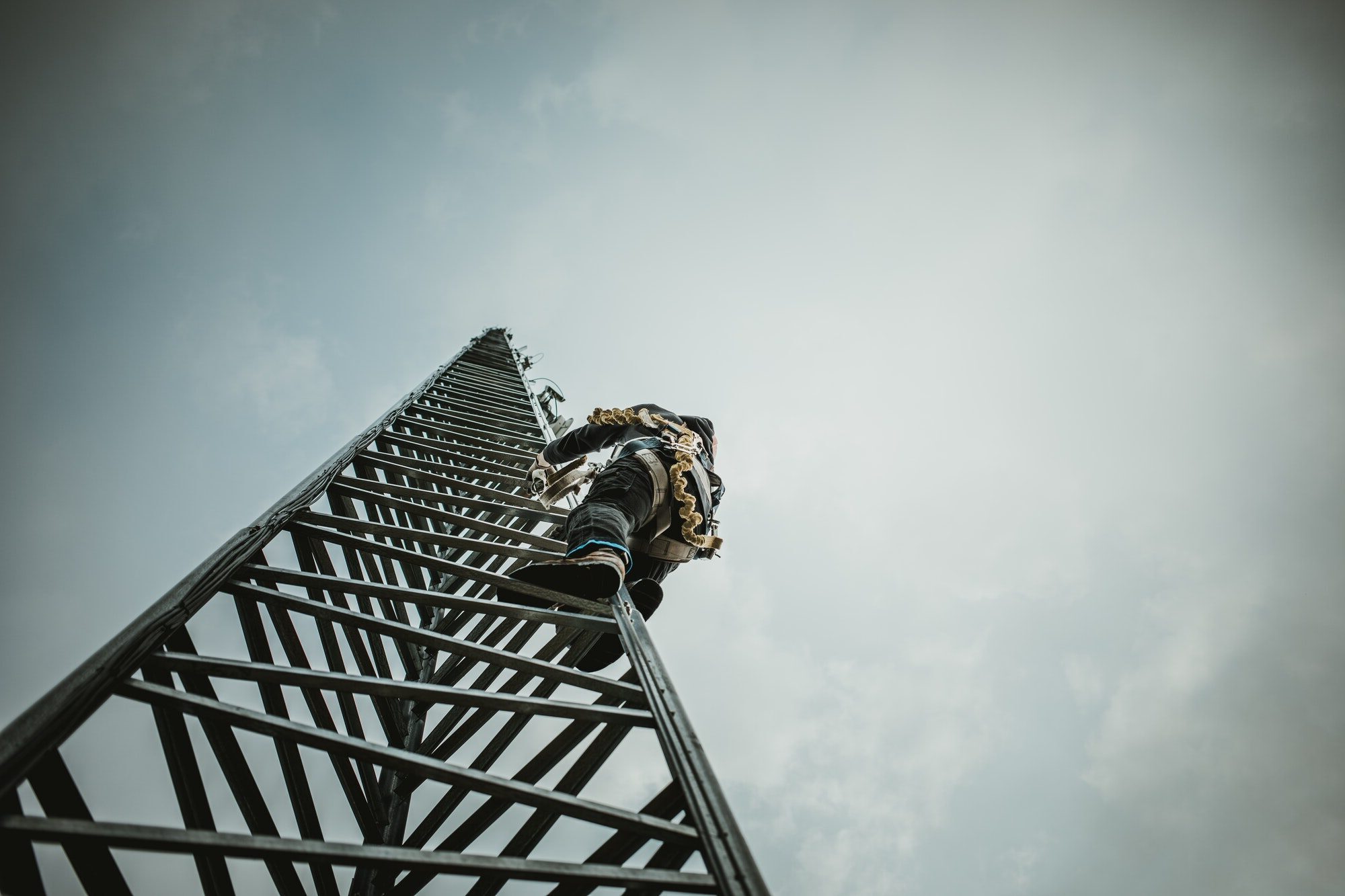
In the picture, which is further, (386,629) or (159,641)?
(386,629)

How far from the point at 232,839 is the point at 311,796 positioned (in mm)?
1121

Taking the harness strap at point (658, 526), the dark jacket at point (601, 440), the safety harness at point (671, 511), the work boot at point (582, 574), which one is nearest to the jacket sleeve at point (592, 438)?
the dark jacket at point (601, 440)

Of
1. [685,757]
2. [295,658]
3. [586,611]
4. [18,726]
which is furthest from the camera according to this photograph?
[586,611]

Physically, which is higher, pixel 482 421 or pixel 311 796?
pixel 482 421

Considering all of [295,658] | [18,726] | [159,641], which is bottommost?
[18,726]

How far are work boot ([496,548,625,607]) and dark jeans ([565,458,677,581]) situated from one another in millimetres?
125

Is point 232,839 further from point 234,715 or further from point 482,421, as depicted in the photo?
point 482,421

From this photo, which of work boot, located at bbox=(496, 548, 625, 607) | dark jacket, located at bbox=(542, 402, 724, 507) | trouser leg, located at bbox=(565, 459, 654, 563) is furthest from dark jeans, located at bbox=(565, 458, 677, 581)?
dark jacket, located at bbox=(542, 402, 724, 507)

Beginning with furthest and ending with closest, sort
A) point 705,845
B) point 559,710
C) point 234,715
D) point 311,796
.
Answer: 1. point 311,796
2. point 559,710
3. point 234,715
4. point 705,845

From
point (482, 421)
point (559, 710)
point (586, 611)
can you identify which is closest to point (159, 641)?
point (559, 710)

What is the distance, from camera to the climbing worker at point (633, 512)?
104 inches

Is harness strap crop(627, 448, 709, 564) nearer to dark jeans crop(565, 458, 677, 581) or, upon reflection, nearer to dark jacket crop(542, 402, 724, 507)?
dark jeans crop(565, 458, 677, 581)

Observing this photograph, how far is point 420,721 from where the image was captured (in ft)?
10.9

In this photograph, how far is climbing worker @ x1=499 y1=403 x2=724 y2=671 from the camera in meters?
2.65
